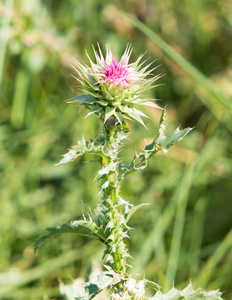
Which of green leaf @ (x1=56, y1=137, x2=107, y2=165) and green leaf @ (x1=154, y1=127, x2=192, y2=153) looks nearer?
green leaf @ (x1=56, y1=137, x2=107, y2=165)

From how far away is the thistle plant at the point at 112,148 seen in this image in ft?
4.58

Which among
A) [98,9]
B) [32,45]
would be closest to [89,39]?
[98,9]

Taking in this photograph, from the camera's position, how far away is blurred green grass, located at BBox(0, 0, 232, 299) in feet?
9.66

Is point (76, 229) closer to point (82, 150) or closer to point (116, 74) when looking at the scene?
point (82, 150)

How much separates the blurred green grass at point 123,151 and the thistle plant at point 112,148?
0.91 meters

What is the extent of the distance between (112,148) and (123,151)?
91.1 inches

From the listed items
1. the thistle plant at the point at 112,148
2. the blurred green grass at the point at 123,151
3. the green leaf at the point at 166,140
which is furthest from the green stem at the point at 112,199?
the blurred green grass at the point at 123,151

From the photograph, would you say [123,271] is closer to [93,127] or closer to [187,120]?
[93,127]

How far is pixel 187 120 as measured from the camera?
4109 millimetres

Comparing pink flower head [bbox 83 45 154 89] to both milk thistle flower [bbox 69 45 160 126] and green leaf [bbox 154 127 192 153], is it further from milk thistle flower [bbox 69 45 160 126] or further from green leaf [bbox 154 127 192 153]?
green leaf [bbox 154 127 192 153]

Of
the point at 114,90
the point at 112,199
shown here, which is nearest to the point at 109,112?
the point at 114,90

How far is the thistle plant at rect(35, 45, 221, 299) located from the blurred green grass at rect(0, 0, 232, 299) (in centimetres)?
91

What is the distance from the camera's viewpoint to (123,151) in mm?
3820

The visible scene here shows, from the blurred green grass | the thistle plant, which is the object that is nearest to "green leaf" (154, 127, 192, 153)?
the thistle plant
